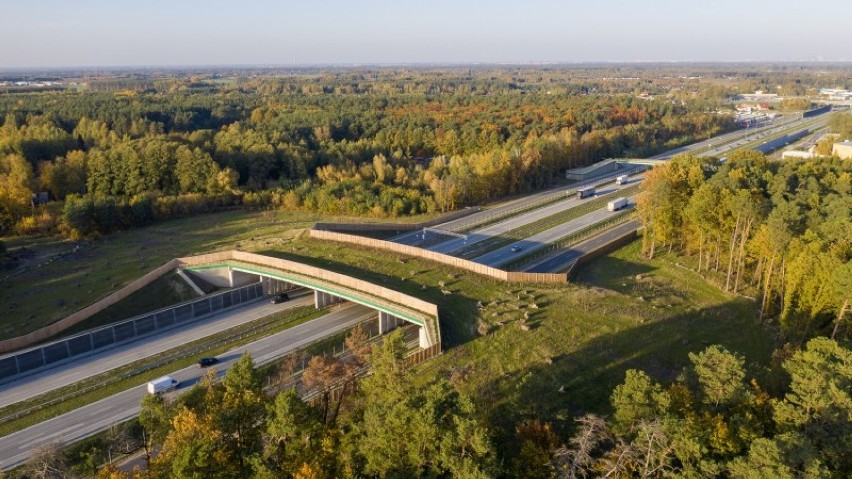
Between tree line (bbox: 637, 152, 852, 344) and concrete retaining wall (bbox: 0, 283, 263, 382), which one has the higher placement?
tree line (bbox: 637, 152, 852, 344)

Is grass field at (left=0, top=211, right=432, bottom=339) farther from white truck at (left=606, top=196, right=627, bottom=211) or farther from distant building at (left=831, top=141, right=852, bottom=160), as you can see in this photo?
distant building at (left=831, top=141, right=852, bottom=160)

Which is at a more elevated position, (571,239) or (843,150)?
(843,150)

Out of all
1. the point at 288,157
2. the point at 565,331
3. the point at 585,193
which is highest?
the point at 288,157

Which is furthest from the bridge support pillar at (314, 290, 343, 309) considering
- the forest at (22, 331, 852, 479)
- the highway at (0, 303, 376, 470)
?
the forest at (22, 331, 852, 479)

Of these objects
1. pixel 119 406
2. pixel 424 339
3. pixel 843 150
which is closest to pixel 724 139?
pixel 843 150

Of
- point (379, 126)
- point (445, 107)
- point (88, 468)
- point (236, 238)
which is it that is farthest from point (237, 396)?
point (445, 107)

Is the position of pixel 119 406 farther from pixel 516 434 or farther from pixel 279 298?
pixel 516 434
